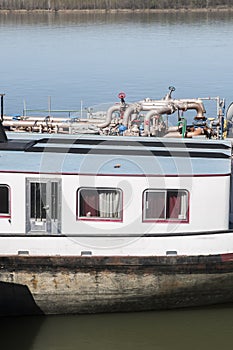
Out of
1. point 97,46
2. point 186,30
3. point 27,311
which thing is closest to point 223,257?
point 27,311

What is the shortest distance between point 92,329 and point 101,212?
2074 mm

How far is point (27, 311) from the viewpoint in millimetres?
12547

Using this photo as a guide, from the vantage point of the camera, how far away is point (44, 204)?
12.3 metres

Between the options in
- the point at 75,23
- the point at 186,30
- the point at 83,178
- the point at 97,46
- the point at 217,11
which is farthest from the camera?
the point at 217,11

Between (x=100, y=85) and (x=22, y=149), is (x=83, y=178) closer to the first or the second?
(x=22, y=149)

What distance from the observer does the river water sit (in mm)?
12359

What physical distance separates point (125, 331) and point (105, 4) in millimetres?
67330

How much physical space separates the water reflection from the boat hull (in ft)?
0.60

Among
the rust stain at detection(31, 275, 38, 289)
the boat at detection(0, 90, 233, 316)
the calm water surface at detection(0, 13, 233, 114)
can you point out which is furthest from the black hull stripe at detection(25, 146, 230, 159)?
the calm water surface at detection(0, 13, 233, 114)

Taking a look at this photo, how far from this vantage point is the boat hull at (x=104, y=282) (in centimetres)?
1223

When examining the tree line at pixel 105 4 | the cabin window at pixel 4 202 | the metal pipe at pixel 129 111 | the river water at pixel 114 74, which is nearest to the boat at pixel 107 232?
the cabin window at pixel 4 202

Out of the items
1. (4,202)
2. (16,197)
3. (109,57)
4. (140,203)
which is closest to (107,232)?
(140,203)

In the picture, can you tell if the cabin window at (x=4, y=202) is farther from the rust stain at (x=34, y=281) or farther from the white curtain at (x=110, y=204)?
the white curtain at (x=110, y=204)

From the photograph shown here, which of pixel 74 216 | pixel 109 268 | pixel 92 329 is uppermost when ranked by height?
pixel 74 216
